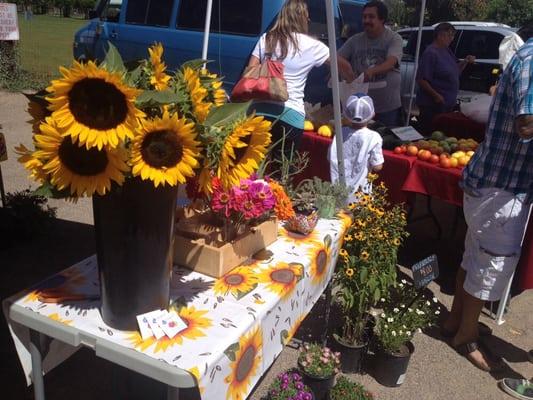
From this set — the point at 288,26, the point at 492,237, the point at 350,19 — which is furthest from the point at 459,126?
the point at 350,19

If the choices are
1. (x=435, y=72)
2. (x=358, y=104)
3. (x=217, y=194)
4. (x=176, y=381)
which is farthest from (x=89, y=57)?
(x=435, y=72)

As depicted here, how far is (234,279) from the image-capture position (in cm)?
152

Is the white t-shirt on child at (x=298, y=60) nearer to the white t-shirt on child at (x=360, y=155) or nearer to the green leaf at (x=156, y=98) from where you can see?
the white t-shirt on child at (x=360, y=155)

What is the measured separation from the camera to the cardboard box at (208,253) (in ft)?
4.96

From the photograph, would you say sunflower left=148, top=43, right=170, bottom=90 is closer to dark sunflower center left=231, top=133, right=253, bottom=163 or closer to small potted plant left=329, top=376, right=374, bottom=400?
dark sunflower center left=231, top=133, right=253, bottom=163

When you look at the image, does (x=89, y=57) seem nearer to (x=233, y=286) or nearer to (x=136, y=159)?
(x=136, y=159)

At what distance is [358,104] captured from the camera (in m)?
3.10

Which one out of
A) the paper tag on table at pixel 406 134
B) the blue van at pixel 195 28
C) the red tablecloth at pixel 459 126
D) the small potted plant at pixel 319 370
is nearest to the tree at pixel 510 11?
the blue van at pixel 195 28

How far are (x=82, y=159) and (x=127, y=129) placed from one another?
0.12 meters

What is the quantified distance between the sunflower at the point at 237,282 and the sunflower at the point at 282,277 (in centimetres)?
4

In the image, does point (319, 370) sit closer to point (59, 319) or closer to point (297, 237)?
point (297, 237)

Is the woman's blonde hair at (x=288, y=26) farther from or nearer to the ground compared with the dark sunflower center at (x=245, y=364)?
farther from the ground

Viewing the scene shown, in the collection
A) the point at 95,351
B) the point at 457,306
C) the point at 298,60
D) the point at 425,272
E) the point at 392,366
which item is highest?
the point at 298,60

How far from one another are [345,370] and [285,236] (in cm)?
99
